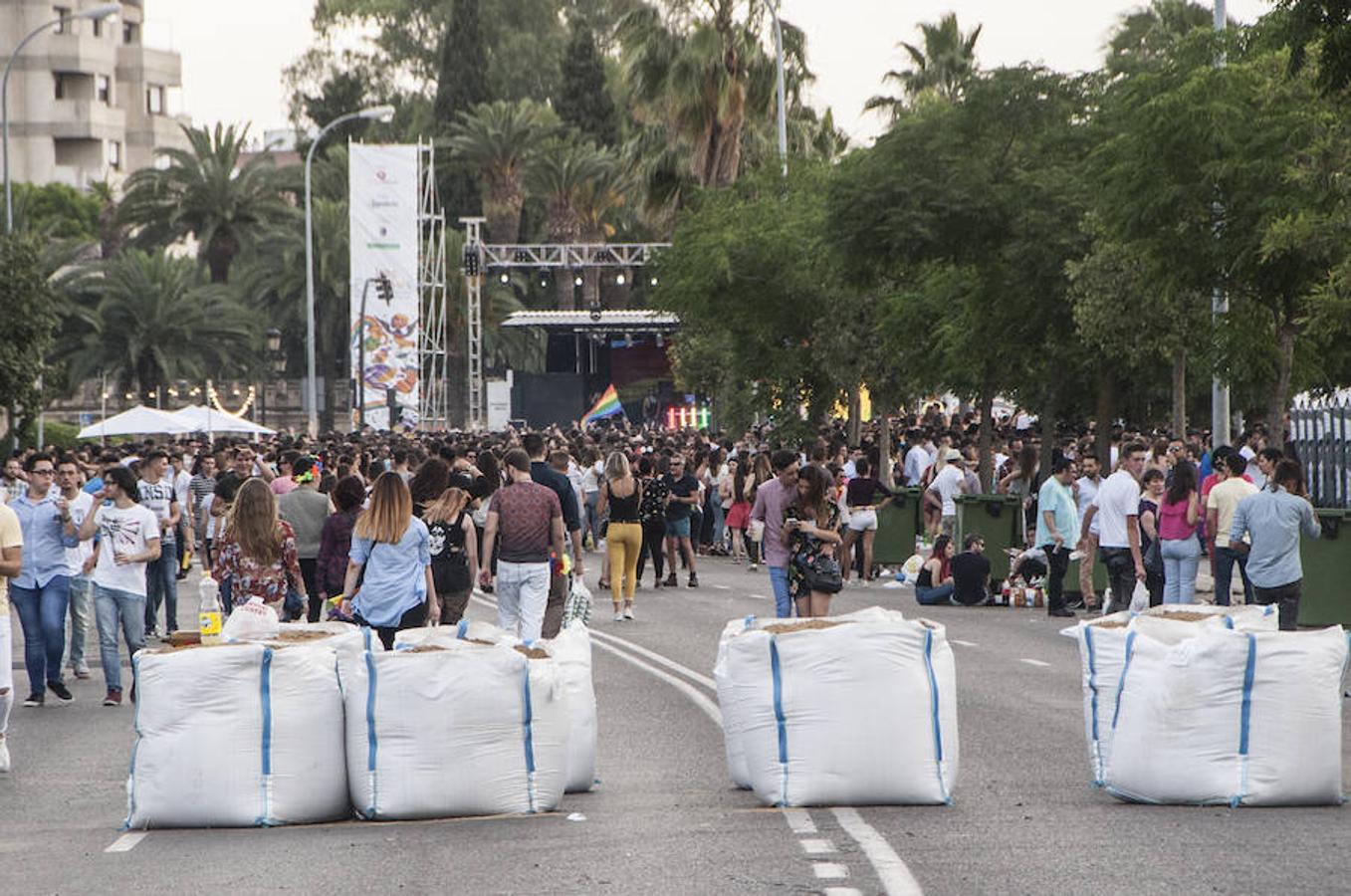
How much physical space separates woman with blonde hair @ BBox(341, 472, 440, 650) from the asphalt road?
1.46 m

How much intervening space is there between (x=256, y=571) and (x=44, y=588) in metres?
2.63

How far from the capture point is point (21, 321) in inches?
1524

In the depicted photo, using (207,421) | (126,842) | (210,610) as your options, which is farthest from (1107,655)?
(207,421)

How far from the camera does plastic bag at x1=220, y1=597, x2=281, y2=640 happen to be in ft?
35.8

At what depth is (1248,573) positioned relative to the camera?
16.0 meters

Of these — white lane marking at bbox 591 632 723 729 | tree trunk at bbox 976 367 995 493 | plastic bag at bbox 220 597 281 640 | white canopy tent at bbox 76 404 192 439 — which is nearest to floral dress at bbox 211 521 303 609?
plastic bag at bbox 220 597 281 640

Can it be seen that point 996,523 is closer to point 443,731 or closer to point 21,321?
point 443,731

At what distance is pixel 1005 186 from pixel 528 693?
2201 centimetres

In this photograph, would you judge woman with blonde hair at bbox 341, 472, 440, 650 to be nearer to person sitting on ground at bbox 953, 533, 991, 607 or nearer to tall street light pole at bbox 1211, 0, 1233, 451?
person sitting on ground at bbox 953, 533, 991, 607

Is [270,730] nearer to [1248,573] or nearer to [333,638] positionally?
[333,638]

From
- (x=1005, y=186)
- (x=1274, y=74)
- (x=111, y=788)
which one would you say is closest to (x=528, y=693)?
(x=111, y=788)

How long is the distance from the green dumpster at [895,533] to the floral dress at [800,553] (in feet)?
48.0

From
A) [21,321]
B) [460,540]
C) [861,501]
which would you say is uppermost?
[21,321]

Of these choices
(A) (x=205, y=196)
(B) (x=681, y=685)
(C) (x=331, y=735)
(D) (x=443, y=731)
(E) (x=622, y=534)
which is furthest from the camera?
(A) (x=205, y=196)
